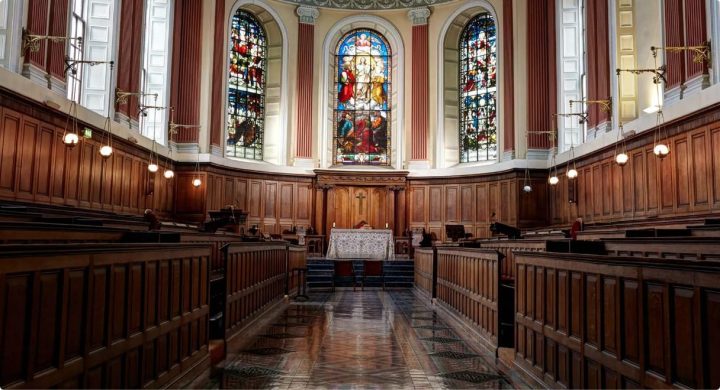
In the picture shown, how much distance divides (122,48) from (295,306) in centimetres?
900

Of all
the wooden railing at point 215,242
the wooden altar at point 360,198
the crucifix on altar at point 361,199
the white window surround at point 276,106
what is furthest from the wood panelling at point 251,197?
the wooden railing at point 215,242

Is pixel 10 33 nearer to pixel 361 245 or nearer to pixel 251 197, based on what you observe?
pixel 251 197

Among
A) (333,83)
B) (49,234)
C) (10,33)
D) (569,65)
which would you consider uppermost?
(333,83)

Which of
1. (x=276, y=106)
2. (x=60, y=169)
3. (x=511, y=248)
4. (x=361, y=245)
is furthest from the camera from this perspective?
(x=276, y=106)

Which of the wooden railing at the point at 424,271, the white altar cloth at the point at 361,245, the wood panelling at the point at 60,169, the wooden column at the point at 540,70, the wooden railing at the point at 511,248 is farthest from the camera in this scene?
the wooden column at the point at 540,70

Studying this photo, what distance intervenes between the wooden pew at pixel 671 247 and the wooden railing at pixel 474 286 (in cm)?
166

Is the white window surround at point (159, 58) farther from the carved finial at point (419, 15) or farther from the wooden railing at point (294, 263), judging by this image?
the carved finial at point (419, 15)

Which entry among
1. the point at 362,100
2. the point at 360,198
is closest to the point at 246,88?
the point at 362,100

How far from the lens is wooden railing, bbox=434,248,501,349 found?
7.69 m

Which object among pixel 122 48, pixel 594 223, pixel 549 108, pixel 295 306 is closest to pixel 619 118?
pixel 594 223

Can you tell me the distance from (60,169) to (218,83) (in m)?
9.88

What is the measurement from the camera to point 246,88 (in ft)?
78.4

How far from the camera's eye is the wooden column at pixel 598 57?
53.7ft

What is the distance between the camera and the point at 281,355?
7.24m
